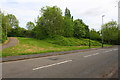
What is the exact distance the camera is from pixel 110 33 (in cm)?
6006

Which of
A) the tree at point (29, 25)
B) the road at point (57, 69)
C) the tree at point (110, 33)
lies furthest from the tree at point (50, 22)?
the tree at point (29, 25)

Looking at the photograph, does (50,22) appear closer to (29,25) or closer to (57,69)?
(57,69)

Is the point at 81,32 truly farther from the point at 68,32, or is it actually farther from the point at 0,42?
the point at 0,42

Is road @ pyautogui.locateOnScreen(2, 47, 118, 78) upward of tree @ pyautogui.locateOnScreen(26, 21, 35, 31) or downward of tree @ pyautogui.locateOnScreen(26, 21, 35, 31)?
downward

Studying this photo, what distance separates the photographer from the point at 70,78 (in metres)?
5.41

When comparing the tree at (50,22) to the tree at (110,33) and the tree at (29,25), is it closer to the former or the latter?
the tree at (110,33)

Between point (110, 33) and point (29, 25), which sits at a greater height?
point (29, 25)

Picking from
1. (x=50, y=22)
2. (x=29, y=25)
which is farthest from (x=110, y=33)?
(x=29, y=25)

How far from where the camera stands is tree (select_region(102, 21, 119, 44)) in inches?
2350

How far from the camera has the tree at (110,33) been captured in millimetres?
59688

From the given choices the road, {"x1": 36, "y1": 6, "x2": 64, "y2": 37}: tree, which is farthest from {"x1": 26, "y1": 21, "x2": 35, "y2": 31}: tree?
the road

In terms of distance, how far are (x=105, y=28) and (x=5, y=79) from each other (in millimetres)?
67299

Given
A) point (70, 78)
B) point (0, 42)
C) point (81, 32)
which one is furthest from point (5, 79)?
point (81, 32)

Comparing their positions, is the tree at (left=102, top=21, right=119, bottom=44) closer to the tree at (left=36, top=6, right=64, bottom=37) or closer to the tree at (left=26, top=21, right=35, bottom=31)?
the tree at (left=36, top=6, right=64, bottom=37)
